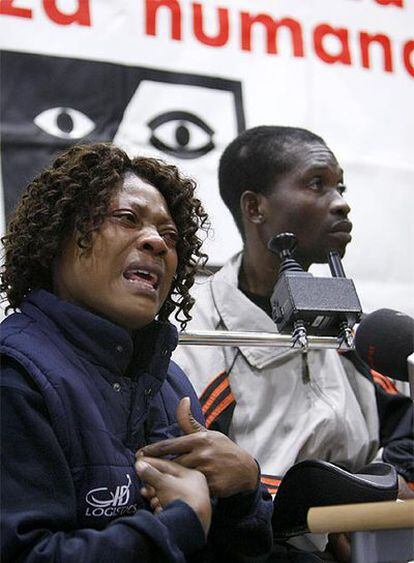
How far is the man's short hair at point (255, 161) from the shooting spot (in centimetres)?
185

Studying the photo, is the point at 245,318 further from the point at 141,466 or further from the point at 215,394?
the point at 141,466

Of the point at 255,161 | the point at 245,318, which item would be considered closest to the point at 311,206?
the point at 255,161

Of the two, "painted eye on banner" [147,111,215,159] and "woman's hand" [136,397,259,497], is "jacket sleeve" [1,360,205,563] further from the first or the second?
"painted eye on banner" [147,111,215,159]

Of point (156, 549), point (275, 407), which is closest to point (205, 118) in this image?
point (275, 407)

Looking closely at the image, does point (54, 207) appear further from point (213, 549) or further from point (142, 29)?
point (142, 29)

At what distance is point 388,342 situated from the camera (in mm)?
990

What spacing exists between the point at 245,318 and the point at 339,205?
348 millimetres

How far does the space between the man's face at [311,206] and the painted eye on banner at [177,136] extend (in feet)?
0.63

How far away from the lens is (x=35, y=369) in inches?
36.4

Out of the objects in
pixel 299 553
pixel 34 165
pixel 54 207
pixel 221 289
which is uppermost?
pixel 34 165

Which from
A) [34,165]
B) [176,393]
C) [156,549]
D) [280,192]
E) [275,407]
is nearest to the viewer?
[156,549]

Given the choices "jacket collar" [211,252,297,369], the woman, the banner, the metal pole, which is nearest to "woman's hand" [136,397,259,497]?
the woman

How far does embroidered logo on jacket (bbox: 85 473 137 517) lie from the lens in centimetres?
93

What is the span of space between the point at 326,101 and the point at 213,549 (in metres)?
1.18
